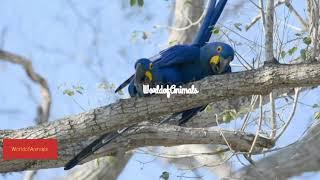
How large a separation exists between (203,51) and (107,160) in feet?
5.17

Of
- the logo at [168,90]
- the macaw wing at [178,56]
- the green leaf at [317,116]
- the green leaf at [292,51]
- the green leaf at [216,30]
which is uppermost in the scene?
the green leaf at [216,30]

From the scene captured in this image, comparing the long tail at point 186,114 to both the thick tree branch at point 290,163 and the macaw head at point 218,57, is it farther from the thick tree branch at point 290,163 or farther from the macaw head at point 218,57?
the thick tree branch at point 290,163

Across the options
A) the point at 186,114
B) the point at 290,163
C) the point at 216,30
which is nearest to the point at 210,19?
the point at 216,30

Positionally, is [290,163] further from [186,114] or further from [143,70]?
[143,70]

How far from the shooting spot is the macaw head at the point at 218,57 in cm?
354

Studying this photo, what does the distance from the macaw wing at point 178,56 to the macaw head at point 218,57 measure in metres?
0.06

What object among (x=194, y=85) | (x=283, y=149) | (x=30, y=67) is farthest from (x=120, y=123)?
(x=30, y=67)

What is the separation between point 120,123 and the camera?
11.1 ft

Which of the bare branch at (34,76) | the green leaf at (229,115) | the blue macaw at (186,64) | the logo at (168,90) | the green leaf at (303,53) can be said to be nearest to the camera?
the logo at (168,90)

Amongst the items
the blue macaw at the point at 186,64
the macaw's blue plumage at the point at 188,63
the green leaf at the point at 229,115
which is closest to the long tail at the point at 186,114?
the blue macaw at the point at 186,64

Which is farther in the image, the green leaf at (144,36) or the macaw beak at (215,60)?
the green leaf at (144,36)

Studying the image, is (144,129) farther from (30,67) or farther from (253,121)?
(30,67)

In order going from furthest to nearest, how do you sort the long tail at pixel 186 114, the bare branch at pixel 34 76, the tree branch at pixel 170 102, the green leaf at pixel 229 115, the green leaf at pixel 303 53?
1. the bare branch at pixel 34 76
2. the green leaf at pixel 229 115
3. the green leaf at pixel 303 53
4. the long tail at pixel 186 114
5. the tree branch at pixel 170 102

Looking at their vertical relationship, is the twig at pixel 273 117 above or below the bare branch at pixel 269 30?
below
